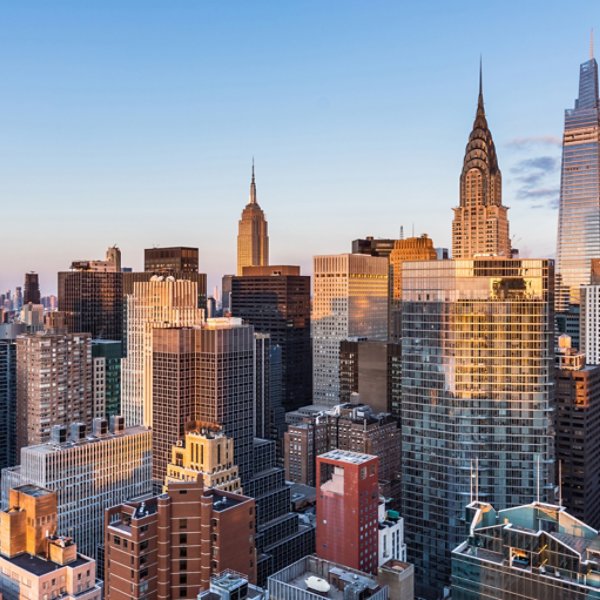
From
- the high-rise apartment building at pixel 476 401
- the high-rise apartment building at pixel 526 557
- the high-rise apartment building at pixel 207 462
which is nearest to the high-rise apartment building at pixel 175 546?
the high-rise apartment building at pixel 526 557

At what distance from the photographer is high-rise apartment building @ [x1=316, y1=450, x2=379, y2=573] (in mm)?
113750

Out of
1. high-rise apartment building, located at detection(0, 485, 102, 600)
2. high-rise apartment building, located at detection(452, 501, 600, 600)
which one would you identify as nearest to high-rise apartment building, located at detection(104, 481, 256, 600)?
high-rise apartment building, located at detection(0, 485, 102, 600)

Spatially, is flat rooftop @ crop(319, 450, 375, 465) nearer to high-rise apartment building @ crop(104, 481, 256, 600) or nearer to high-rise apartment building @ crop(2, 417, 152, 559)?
high-rise apartment building @ crop(104, 481, 256, 600)

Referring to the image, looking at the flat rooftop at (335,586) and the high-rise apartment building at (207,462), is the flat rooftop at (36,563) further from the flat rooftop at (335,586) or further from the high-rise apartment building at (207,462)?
the flat rooftop at (335,586)

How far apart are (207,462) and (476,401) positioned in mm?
58210

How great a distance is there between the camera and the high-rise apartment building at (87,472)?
495ft

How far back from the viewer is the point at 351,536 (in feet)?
373

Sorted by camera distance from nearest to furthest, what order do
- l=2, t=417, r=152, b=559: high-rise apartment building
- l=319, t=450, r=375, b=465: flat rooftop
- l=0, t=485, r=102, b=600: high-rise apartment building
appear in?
l=0, t=485, r=102, b=600: high-rise apartment building
l=319, t=450, r=375, b=465: flat rooftop
l=2, t=417, r=152, b=559: high-rise apartment building

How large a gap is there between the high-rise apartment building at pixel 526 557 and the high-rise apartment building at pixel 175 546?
32.0 meters

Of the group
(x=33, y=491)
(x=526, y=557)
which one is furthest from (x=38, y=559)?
(x=526, y=557)

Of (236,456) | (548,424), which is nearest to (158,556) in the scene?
(236,456)

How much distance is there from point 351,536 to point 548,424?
51.3 metres

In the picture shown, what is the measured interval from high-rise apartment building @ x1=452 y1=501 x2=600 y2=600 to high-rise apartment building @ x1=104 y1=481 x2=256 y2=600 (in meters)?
32.0

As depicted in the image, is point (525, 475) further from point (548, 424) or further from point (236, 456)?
point (236, 456)
